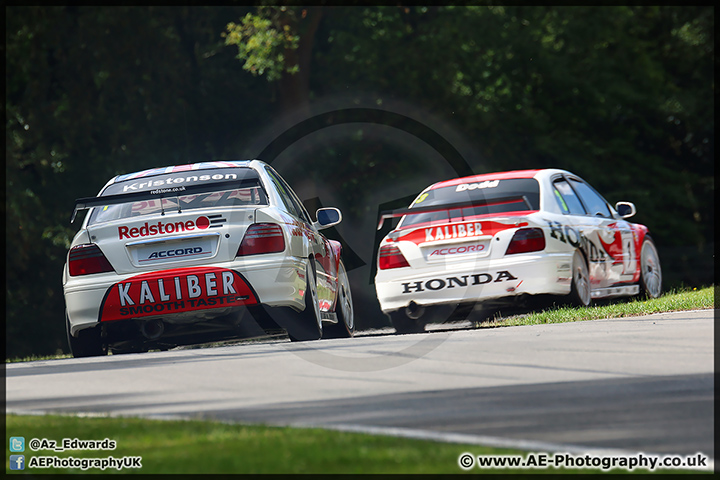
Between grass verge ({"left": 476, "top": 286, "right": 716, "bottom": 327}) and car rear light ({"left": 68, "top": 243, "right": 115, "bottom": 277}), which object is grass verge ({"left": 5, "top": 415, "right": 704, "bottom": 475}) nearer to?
car rear light ({"left": 68, "top": 243, "right": 115, "bottom": 277})

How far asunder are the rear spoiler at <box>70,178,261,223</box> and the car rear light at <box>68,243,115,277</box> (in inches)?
12.1

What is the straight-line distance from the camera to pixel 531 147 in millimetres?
30078

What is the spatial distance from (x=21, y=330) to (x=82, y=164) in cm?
539

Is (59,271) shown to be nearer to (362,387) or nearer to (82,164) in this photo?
(82,164)

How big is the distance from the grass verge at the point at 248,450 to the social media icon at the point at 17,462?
0.03 metres

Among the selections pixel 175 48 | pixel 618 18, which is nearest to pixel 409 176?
pixel 175 48

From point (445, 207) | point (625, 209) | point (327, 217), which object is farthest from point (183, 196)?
point (625, 209)

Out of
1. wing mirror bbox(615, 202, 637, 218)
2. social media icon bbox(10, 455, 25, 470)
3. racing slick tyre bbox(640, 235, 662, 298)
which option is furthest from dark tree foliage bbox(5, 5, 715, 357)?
social media icon bbox(10, 455, 25, 470)

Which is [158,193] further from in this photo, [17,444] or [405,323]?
[17,444]

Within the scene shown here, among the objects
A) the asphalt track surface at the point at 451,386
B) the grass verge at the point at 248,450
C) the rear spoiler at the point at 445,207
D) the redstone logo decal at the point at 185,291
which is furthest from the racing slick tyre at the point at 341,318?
the grass verge at the point at 248,450

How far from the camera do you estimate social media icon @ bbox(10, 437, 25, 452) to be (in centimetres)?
466

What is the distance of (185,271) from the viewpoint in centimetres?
866

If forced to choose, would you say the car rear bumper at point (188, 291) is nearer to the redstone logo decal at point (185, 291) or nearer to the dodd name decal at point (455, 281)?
the redstone logo decal at point (185, 291)

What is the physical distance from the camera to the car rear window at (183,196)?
356 inches
